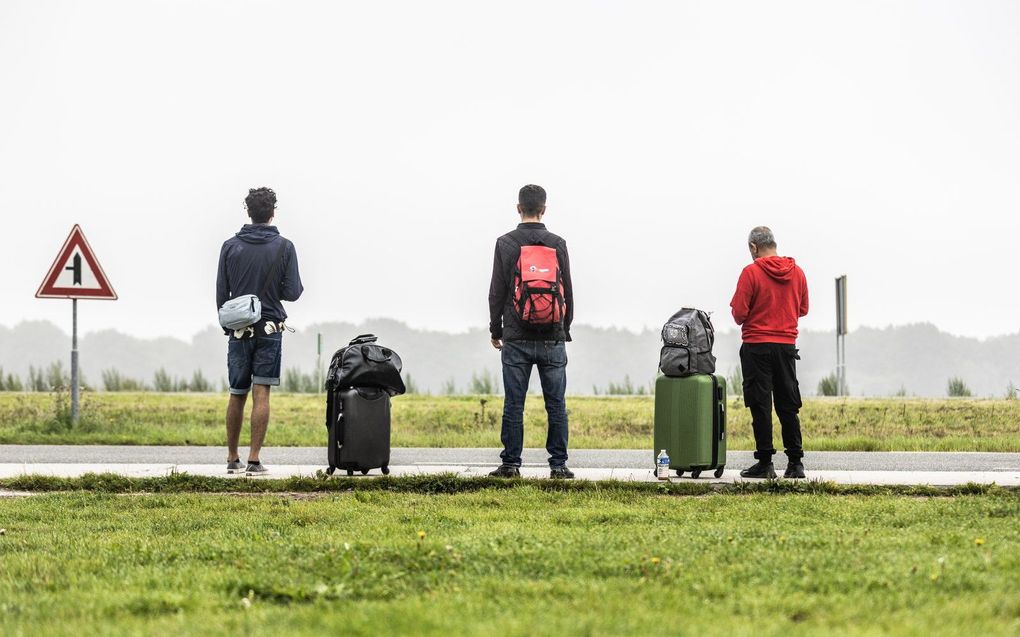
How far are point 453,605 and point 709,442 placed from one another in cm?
494

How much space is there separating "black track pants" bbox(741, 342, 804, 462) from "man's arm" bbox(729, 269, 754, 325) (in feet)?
0.79

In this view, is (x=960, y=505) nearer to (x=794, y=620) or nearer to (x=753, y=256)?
(x=753, y=256)

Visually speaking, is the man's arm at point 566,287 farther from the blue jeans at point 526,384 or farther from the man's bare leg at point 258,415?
the man's bare leg at point 258,415

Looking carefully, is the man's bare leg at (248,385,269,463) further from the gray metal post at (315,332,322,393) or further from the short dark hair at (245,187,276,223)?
the gray metal post at (315,332,322,393)

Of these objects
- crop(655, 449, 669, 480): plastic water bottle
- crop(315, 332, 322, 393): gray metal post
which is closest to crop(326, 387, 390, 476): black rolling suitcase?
crop(655, 449, 669, 480): plastic water bottle

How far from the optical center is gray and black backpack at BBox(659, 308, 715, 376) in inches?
368

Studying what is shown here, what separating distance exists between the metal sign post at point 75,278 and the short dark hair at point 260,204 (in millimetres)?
6231

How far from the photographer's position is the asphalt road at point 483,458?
11141mm

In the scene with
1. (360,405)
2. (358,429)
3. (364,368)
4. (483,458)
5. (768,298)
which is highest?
(768,298)

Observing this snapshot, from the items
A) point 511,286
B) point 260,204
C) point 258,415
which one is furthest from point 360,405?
point 260,204

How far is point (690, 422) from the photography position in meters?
9.35

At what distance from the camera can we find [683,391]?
9.38m

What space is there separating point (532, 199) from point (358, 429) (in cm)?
217

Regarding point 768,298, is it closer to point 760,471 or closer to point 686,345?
point 686,345
